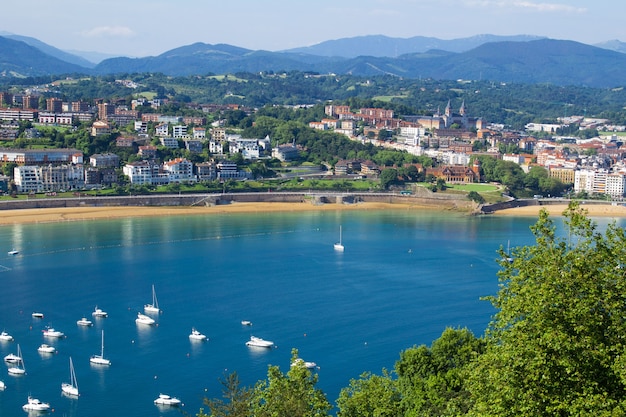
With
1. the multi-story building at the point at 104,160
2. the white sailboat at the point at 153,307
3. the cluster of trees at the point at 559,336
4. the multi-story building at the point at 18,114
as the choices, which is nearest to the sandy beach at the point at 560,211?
the multi-story building at the point at 104,160

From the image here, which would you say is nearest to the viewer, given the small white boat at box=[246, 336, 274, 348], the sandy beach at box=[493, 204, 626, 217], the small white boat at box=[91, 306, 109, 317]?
the small white boat at box=[246, 336, 274, 348]

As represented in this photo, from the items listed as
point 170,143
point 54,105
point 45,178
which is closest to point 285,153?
point 170,143

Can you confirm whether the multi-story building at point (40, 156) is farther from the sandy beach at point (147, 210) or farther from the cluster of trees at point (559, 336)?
the cluster of trees at point (559, 336)

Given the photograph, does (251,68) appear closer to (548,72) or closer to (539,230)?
(548,72)

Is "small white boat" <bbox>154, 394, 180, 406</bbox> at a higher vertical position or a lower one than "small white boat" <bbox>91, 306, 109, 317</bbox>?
lower

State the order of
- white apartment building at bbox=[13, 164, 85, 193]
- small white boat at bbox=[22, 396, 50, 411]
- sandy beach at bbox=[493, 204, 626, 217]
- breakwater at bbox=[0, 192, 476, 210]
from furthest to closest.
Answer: sandy beach at bbox=[493, 204, 626, 217] < white apartment building at bbox=[13, 164, 85, 193] < breakwater at bbox=[0, 192, 476, 210] < small white boat at bbox=[22, 396, 50, 411]

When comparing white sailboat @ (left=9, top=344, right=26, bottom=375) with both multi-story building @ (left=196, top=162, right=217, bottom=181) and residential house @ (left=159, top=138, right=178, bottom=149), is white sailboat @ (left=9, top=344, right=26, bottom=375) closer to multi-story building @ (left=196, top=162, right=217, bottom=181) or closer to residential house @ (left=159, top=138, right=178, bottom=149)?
multi-story building @ (left=196, top=162, right=217, bottom=181)

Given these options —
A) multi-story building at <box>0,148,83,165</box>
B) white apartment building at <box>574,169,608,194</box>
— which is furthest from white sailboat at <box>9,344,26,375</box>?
white apartment building at <box>574,169,608,194</box>

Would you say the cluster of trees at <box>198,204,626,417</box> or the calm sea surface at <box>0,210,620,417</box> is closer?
the cluster of trees at <box>198,204,626,417</box>
